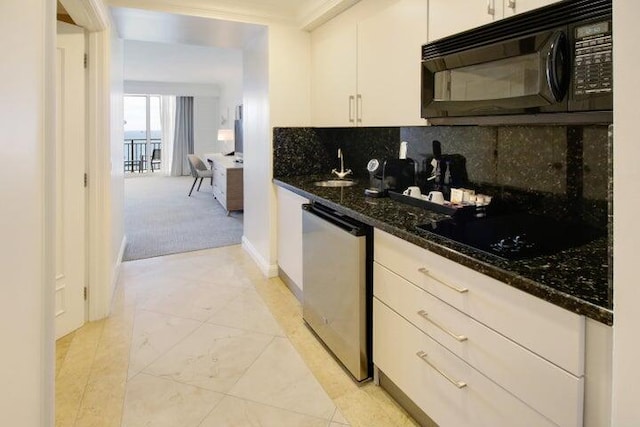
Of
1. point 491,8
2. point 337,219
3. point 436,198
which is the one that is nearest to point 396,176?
point 436,198

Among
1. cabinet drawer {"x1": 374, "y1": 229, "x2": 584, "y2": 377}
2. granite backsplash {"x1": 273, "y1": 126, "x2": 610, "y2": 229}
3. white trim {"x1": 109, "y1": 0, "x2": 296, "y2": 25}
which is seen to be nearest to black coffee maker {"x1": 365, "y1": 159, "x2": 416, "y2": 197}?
granite backsplash {"x1": 273, "y1": 126, "x2": 610, "y2": 229}

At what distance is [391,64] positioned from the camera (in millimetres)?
2182

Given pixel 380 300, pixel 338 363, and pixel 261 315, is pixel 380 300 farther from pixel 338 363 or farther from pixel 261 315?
pixel 261 315

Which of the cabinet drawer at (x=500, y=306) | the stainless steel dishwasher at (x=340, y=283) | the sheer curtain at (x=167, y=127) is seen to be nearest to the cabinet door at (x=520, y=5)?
the cabinet drawer at (x=500, y=306)

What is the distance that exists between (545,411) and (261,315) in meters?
1.97

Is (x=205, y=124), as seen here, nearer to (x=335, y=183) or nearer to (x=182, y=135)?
(x=182, y=135)

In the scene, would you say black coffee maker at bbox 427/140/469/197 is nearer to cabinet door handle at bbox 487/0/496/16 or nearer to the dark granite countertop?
the dark granite countertop

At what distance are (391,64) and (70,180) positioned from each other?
1996 millimetres

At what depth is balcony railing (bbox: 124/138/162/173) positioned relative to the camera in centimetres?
1112

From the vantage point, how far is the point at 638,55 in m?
0.68

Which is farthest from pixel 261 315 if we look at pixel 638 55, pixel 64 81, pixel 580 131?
pixel 638 55

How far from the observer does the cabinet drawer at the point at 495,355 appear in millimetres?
1030

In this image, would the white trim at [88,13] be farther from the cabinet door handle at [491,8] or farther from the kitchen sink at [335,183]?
the cabinet door handle at [491,8]

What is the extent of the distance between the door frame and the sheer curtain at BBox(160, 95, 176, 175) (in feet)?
28.7
